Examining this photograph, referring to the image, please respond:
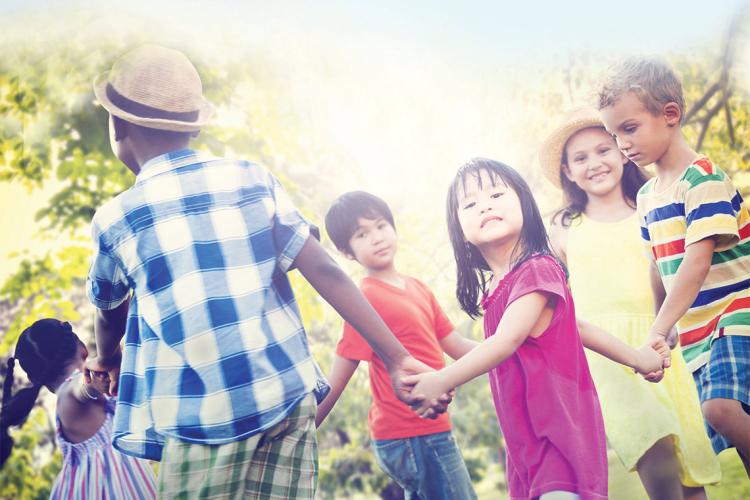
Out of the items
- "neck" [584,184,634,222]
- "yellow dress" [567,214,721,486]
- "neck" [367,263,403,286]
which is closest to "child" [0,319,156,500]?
"neck" [367,263,403,286]

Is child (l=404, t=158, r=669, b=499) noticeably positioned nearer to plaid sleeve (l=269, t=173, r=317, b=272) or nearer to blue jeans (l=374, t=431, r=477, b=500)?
blue jeans (l=374, t=431, r=477, b=500)

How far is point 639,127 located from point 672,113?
0.43 feet

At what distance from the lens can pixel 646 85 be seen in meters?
2.68

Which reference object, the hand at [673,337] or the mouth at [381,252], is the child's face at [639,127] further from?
the mouth at [381,252]

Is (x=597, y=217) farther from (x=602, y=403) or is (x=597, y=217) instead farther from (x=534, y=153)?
(x=534, y=153)

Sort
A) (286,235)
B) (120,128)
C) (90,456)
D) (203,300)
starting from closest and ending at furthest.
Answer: (203,300) < (286,235) < (120,128) < (90,456)

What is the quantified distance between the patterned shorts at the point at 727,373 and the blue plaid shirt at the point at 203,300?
1.30 meters

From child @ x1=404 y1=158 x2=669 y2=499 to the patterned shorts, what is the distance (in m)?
0.23

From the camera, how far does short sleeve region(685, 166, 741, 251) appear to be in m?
2.52

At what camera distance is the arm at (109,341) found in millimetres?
2191

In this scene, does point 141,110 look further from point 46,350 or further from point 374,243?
point 46,350

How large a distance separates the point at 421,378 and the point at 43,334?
1.45 m

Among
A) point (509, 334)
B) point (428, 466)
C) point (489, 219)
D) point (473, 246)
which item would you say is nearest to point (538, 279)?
point (509, 334)

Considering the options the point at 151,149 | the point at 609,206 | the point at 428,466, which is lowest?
the point at 428,466
